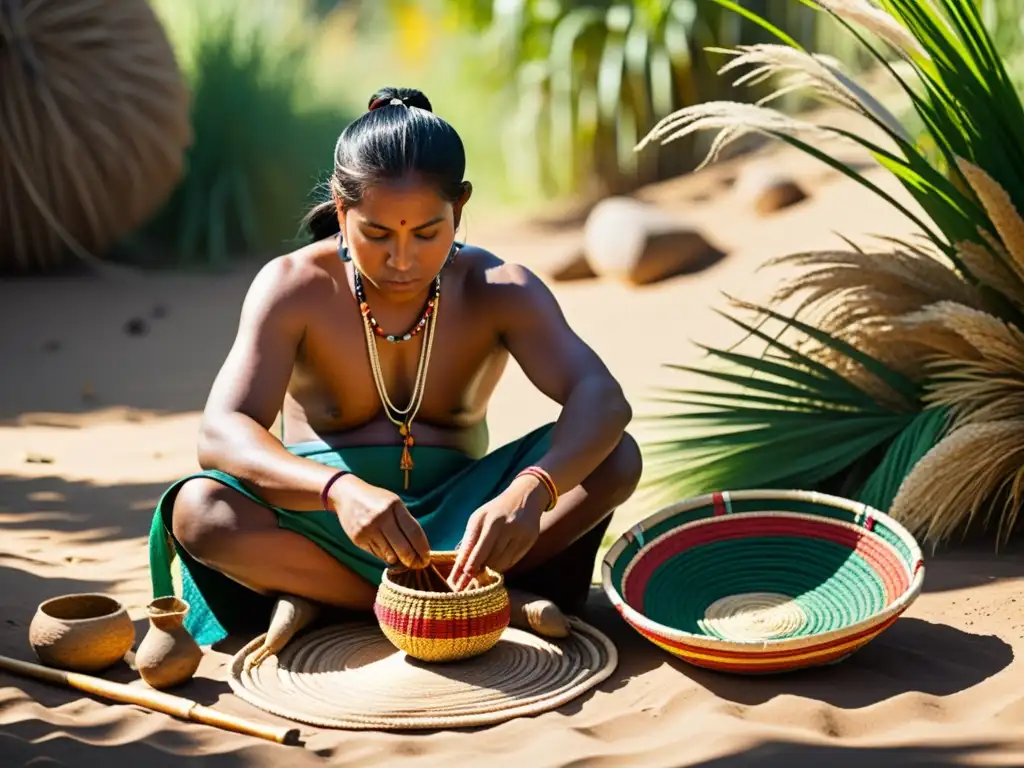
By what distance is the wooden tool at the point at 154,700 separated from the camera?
272 cm

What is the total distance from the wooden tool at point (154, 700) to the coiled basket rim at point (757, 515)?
0.72 meters

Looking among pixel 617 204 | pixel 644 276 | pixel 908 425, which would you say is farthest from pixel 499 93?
pixel 908 425

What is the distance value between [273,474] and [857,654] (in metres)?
1.27

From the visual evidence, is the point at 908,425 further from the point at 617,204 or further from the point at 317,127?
the point at 317,127

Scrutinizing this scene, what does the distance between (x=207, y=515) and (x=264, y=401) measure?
0.88 feet

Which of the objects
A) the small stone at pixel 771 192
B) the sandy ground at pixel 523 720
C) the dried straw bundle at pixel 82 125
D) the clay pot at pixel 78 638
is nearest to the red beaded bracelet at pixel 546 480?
the sandy ground at pixel 523 720

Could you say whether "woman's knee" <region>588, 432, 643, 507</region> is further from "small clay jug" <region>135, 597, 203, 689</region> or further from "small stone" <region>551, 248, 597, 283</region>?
"small stone" <region>551, 248, 597, 283</region>

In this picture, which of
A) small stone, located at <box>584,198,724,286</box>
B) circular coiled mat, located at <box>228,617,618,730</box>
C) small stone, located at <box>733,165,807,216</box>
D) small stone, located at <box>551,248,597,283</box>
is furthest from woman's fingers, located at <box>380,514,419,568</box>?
small stone, located at <box>733,165,807,216</box>

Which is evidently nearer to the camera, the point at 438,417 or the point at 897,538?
the point at 897,538

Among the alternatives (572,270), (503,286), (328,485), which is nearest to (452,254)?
(503,286)

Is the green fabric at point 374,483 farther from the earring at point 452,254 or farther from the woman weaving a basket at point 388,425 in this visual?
the earring at point 452,254

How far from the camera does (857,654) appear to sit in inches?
121

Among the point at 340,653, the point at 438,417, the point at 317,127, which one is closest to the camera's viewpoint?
the point at 340,653

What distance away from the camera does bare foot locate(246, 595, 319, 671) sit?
3107 mm
